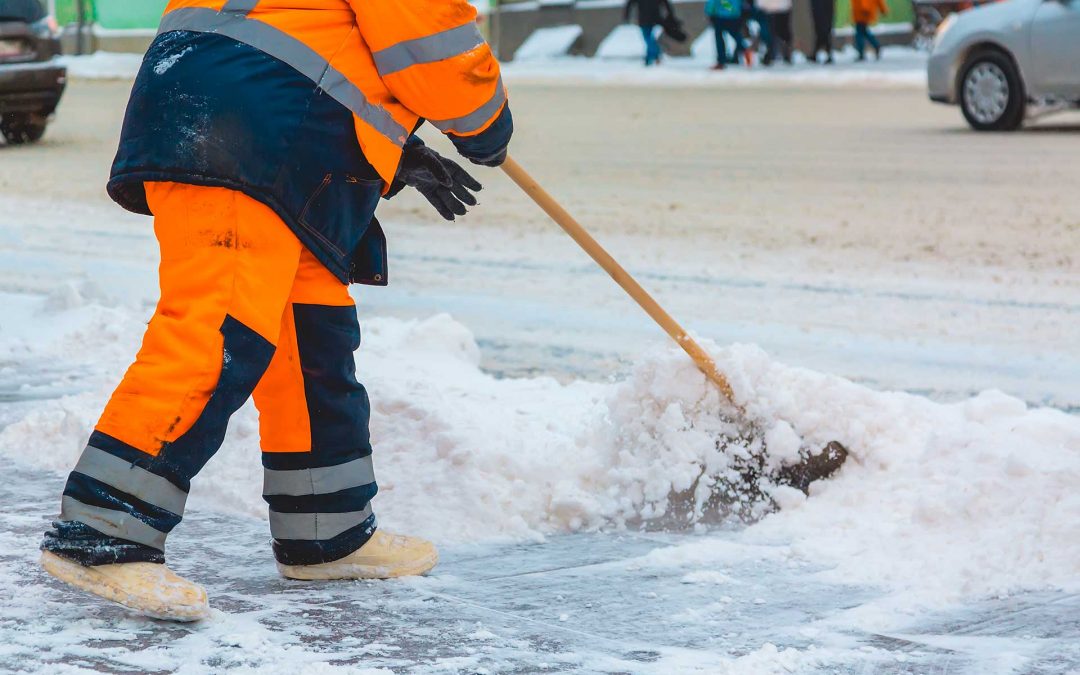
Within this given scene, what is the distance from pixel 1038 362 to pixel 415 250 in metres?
3.36

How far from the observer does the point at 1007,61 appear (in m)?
12.7

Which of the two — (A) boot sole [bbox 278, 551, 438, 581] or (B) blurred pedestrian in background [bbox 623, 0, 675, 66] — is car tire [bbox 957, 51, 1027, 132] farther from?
(B) blurred pedestrian in background [bbox 623, 0, 675, 66]

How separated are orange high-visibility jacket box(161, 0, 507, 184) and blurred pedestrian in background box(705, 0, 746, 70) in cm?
1956

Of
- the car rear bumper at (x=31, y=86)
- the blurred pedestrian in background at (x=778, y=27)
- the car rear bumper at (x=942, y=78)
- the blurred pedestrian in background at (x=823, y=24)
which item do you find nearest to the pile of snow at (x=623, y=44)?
the blurred pedestrian in background at (x=778, y=27)

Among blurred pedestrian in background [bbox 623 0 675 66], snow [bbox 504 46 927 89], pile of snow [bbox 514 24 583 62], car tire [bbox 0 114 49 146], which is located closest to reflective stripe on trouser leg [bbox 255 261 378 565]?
car tire [bbox 0 114 49 146]

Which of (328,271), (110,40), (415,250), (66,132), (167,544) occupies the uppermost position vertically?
(328,271)

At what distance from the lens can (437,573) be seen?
3158mm

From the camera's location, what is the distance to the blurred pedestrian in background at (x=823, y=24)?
23.2 m

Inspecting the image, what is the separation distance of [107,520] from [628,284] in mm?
1450

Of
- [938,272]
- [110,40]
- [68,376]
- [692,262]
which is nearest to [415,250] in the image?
[692,262]

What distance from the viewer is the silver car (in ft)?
40.8

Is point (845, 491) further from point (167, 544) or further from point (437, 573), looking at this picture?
point (167, 544)

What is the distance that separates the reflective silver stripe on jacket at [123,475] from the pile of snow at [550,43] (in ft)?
81.7

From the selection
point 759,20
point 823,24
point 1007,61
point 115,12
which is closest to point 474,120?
point 1007,61
